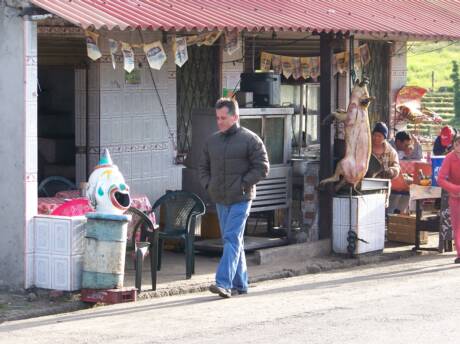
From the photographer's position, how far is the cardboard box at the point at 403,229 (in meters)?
15.5

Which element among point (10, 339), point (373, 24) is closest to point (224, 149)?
point (10, 339)

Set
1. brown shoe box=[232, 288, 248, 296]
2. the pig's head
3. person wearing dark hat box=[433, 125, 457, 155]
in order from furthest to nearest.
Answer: person wearing dark hat box=[433, 125, 457, 155] < the pig's head < brown shoe box=[232, 288, 248, 296]

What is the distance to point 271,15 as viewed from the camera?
13234 millimetres

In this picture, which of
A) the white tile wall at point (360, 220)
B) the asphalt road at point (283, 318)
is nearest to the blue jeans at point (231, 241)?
the asphalt road at point (283, 318)

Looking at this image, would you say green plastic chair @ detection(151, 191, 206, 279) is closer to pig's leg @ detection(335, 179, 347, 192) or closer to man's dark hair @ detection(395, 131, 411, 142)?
pig's leg @ detection(335, 179, 347, 192)

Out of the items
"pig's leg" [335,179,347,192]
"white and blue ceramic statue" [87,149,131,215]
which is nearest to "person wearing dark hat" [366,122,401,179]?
"pig's leg" [335,179,347,192]

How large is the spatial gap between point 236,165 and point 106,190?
1270 millimetres

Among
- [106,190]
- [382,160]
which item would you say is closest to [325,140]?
[382,160]

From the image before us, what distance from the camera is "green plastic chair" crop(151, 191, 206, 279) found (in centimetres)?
1236

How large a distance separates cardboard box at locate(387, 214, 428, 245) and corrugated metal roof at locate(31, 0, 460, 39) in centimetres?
243

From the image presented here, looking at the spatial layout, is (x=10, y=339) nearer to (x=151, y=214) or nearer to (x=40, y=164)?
(x=151, y=214)

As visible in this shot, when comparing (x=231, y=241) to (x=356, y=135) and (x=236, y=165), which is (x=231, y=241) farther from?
(x=356, y=135)

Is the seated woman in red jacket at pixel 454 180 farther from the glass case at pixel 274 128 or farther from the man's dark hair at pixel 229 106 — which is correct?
the man's dark hair at pixel 229 106

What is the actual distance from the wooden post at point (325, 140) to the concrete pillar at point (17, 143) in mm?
4254
